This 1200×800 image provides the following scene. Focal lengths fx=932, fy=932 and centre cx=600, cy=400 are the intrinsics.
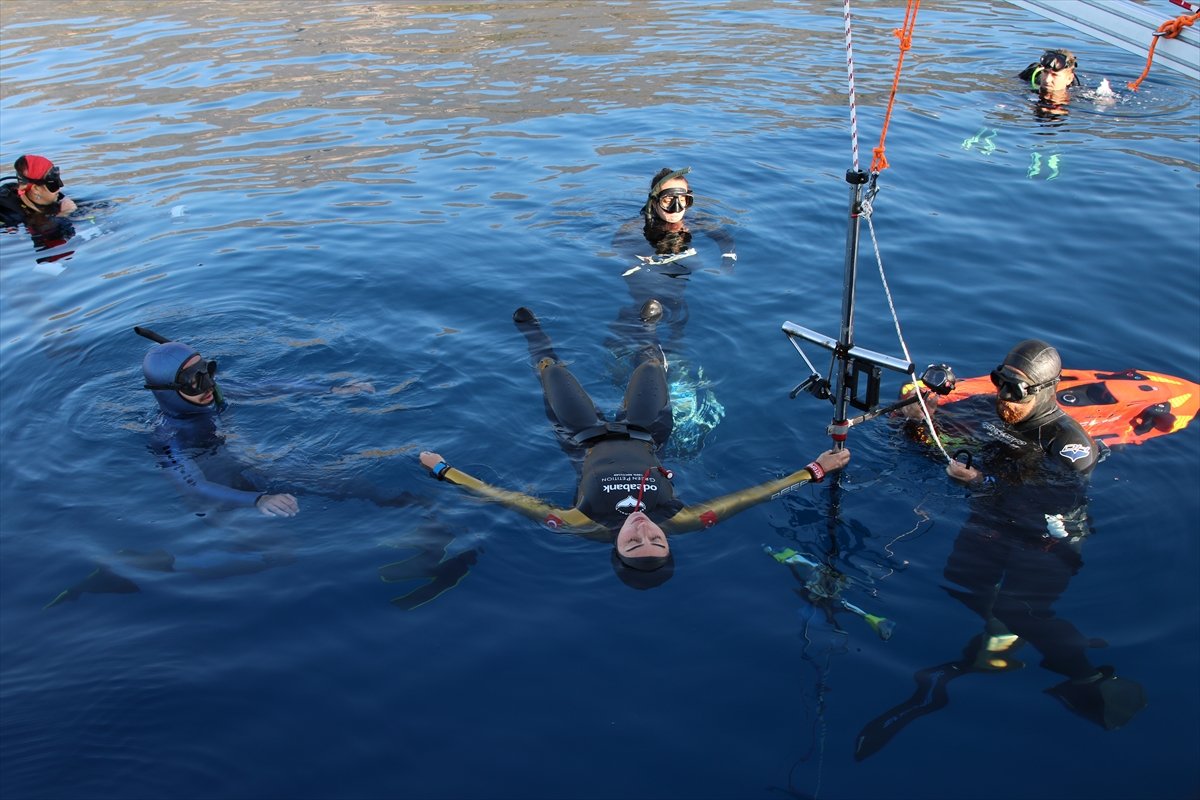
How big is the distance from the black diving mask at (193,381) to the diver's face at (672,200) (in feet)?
15.8

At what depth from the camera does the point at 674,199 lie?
958 cm

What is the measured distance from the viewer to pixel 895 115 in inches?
560

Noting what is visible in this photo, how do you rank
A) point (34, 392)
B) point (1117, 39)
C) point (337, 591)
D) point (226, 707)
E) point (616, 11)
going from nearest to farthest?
point (226, 707) < point (1117, 39) < point (337, 591) < point (34, 392) < point (616, 11)

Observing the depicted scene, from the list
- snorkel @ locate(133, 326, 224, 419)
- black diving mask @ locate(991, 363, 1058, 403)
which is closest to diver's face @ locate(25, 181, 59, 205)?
snorkel @ locate(133, 326, 224, 419)

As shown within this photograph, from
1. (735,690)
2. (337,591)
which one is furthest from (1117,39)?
(337,591)

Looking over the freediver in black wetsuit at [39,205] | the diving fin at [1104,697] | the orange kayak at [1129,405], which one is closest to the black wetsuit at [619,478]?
the diving fin at [1104,697]

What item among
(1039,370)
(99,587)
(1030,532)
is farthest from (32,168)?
(1030,532)

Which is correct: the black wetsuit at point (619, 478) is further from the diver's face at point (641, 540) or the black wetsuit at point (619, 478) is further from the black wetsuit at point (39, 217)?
the black wetsuit at point (39, 217)

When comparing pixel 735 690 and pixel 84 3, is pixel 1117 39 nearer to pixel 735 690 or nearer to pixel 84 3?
pixel 735 690

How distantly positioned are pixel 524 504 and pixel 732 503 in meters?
1.35

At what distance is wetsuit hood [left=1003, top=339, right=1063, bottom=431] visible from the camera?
19.2 feet

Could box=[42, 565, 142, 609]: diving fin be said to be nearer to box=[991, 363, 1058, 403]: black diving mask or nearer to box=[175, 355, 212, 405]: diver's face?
box=[175, 355, 212, 405]: diver's face

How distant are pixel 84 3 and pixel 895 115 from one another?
1946 centimetres

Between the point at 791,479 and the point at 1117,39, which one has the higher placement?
the point at 1117,39
